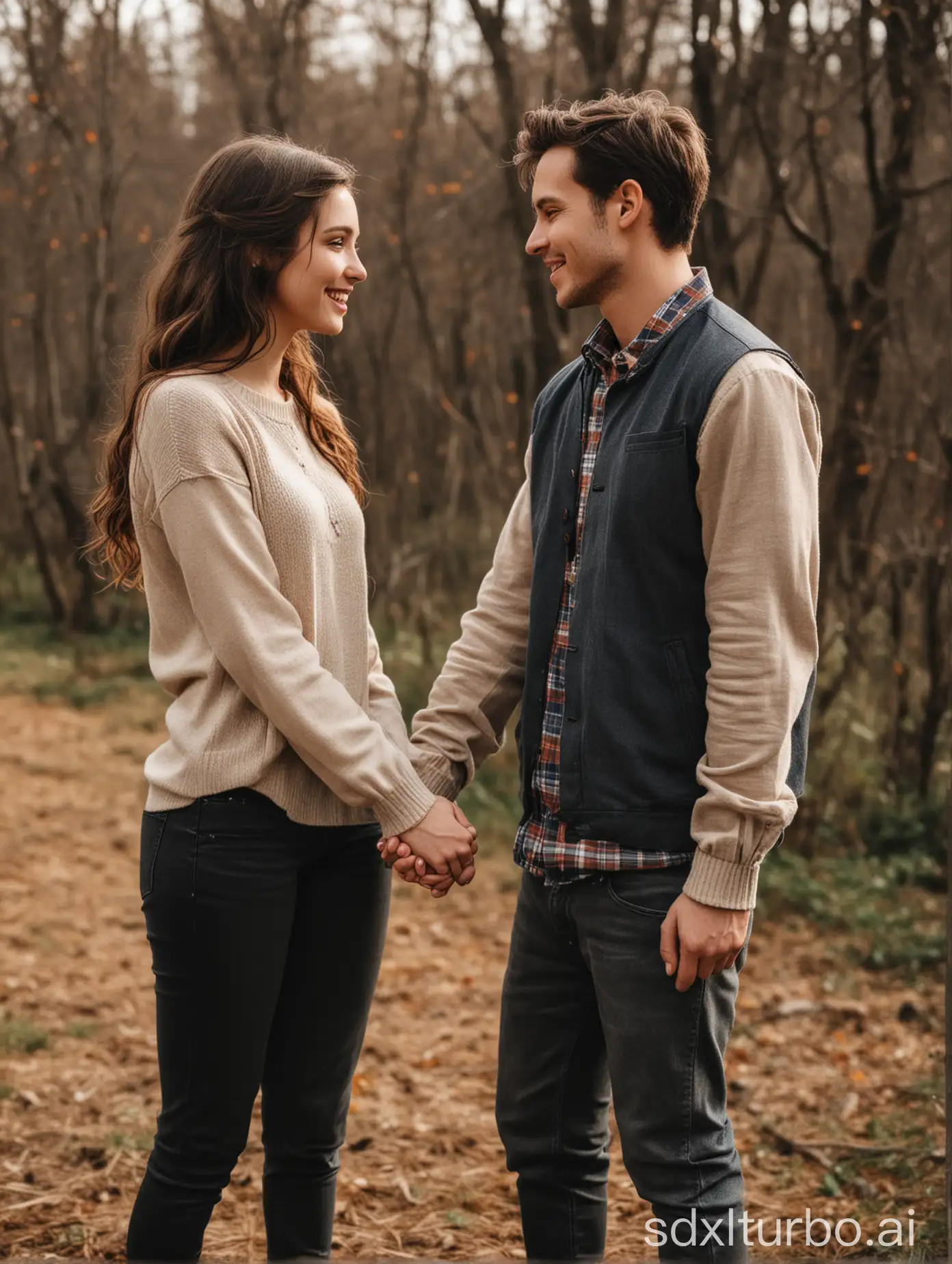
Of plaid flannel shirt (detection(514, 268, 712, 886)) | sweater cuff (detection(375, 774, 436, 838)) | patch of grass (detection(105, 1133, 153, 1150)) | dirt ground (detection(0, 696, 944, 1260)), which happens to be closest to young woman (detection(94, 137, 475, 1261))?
sweater cuff (detection(375, 774, 436, 838))

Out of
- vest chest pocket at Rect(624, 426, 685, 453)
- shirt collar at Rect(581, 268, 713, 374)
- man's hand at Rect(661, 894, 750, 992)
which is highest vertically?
shirt collar at Rect(581, 268, 713, 374)

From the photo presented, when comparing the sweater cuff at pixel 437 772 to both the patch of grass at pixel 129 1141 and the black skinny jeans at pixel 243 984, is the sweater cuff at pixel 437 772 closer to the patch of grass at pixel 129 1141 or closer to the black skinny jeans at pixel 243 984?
the black skinny jeans at pixel 243 984

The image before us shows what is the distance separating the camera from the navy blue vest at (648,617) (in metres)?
1.89

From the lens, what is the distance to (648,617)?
1926 mm

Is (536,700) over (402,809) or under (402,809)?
over

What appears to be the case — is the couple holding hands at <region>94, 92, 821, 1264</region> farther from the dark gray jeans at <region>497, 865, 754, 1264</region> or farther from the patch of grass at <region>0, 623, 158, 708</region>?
the patch of grass at <region>0, 623, 158, 708</region>

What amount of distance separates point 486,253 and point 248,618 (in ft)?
21.5

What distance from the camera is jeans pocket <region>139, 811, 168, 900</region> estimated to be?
79.9 inches

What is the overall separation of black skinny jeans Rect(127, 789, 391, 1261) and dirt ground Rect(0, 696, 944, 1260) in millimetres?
832

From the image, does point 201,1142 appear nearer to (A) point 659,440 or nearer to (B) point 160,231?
(A) point 659,440

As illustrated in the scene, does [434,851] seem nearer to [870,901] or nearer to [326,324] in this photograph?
[326,324]

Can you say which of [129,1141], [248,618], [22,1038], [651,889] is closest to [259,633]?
[248,618]

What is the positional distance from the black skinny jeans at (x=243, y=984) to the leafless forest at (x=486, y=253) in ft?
5.70

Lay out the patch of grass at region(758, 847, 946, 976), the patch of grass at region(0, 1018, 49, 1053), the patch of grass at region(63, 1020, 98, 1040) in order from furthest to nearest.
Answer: the patch of grass at region(758, 847, 946, 976), the patch of grass at region(63, 1020, 98, 1040), the patch of grass at region(0, 1018, 49, 1053)
